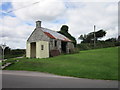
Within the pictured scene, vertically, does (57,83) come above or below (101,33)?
below

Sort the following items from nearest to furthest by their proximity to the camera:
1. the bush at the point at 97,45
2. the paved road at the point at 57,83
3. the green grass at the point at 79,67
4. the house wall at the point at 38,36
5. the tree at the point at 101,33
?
the paved road at the point at 57,83, the green grass at the point at 79,67, the house wall at the point at 38,36, the bush at the point at 97,45, the tree at the point at 101,33

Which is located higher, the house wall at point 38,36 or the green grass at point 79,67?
the house wall at point 38,36

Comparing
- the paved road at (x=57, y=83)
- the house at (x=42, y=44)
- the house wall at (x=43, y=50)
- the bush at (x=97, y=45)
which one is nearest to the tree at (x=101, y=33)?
the bush at (x=97, y=45)

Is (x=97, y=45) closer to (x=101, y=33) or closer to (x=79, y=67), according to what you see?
(x=101, y=33)

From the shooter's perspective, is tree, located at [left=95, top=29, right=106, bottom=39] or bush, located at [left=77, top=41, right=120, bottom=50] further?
tree, located at [left=95, top=29, right=106, bottom=39]

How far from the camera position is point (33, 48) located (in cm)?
2431

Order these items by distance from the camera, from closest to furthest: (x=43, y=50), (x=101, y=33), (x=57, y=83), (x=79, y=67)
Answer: (x=57, y=83) → (x=79, y=67) → (x=43, y=50) → (x=101, y=33)

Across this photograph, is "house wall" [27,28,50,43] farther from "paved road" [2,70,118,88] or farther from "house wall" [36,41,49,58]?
"paved road" [2,70,118,88]

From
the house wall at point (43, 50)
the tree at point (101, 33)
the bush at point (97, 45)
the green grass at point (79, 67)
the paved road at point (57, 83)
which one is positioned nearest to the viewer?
the paved road at point (57, 83)

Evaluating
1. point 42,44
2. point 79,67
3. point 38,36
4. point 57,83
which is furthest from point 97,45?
point 57,83

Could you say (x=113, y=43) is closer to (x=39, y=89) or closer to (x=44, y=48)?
(x=44, y=48)

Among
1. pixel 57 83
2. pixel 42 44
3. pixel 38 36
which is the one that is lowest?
pixel 57 83

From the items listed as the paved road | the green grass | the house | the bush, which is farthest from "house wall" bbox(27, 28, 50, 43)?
the bush

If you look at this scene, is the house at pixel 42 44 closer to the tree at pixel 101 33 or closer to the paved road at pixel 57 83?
the paved road at pixel 57 83
